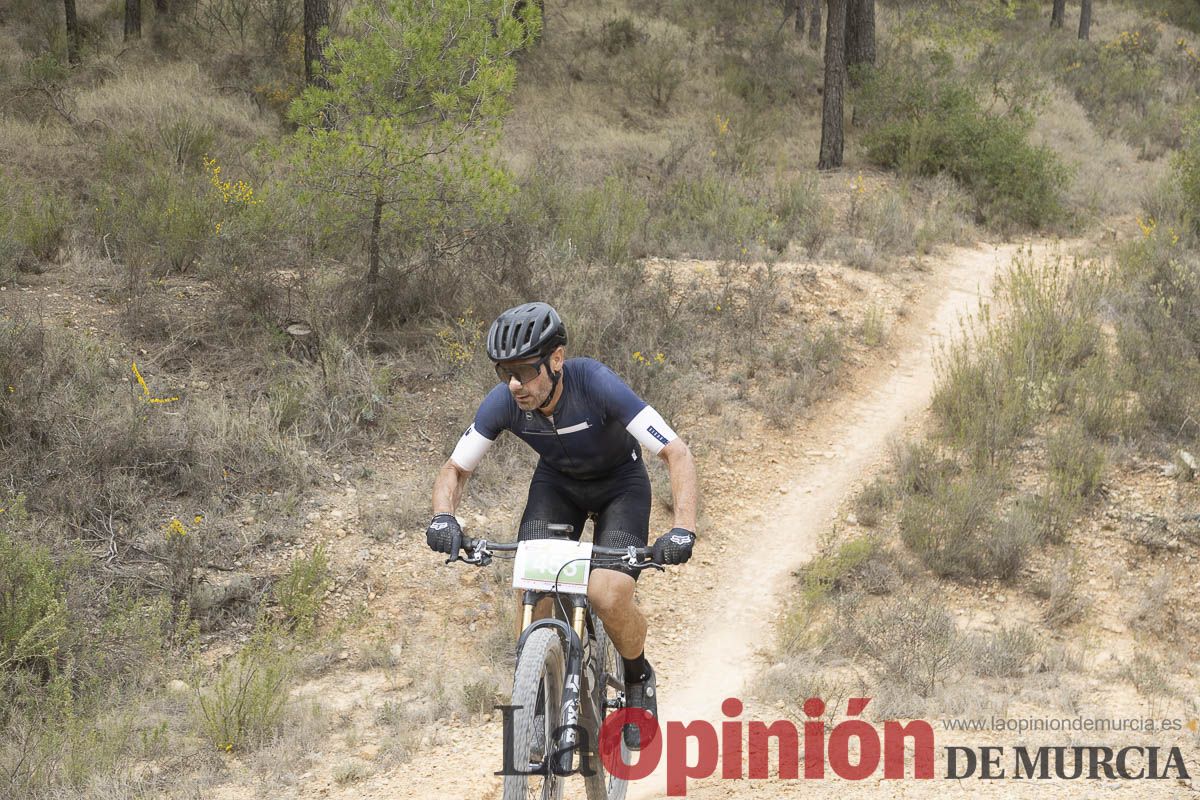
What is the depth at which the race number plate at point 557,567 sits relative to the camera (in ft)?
11.0

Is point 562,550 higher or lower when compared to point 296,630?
higher

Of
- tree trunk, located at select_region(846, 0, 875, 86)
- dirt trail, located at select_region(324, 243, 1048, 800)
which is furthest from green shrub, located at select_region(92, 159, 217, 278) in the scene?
tree trunk, located at select_region(846, 0, 875, 86)

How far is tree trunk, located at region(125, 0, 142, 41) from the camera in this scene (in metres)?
15.3

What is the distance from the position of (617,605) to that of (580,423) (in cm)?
73

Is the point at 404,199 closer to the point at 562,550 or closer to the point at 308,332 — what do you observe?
the point at 308,332

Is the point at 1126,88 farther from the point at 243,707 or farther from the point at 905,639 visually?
the point at 243,707

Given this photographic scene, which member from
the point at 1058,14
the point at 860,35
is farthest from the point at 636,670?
the point at 1058,14

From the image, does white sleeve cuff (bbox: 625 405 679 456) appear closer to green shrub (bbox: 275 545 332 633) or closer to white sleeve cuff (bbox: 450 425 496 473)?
white sleeve cuff (bbox: 450 425 496 473)

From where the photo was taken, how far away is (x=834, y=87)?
49.0 ft

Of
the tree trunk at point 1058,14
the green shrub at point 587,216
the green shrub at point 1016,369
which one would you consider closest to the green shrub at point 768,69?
the green shrub at point 587,216

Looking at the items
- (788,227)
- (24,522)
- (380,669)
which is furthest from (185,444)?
(788,227)

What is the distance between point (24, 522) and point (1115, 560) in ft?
23.1

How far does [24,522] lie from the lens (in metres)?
5.89

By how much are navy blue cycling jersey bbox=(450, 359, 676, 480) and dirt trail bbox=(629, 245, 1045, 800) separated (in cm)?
160
